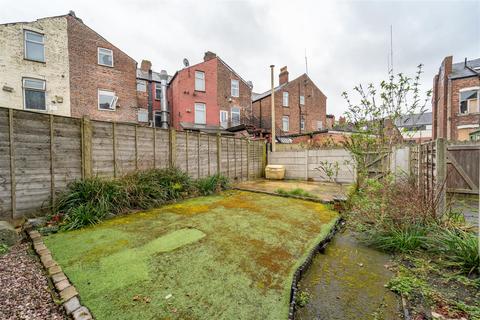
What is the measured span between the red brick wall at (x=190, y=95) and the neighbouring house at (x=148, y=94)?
119 centimetres

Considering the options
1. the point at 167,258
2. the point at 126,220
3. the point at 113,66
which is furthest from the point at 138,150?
the point at 113,66

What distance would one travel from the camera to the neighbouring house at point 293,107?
19.7m

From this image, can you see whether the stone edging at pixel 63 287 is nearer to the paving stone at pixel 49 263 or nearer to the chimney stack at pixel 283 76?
the paving stone at pixel 49 263

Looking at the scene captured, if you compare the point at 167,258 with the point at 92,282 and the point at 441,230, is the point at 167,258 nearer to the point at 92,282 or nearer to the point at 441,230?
the point at 92,282

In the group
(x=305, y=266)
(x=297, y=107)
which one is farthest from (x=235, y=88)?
(x=305, y=266)

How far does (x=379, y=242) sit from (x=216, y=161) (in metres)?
Answer: 5.94

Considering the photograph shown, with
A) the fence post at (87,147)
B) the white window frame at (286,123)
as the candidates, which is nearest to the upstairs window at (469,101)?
the white window frame at (286,123)

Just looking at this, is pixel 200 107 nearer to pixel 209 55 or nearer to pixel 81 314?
pixel 209 55

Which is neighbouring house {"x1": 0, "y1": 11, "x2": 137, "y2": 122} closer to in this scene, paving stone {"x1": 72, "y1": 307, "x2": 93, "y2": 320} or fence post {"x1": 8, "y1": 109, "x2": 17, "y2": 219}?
fence post {"x1": 8, "y1": 109, "x2": 17, "y2": 219}

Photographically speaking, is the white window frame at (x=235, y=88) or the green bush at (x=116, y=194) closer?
the green bush at (x=116, y=194)

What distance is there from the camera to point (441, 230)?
9.66 ft

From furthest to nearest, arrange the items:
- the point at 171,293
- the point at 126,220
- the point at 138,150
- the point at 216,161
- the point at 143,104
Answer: the point at 143,104, the point at 216,161, the point at 138,150, the point at 126,220, the point at 171,293

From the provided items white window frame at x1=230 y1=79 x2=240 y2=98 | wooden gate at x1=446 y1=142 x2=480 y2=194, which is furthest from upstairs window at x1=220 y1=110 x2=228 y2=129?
wooden gate at x1=446 y1=142 x2=480 y2=194

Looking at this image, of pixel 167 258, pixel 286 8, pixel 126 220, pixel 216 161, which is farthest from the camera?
pixel 216 161
